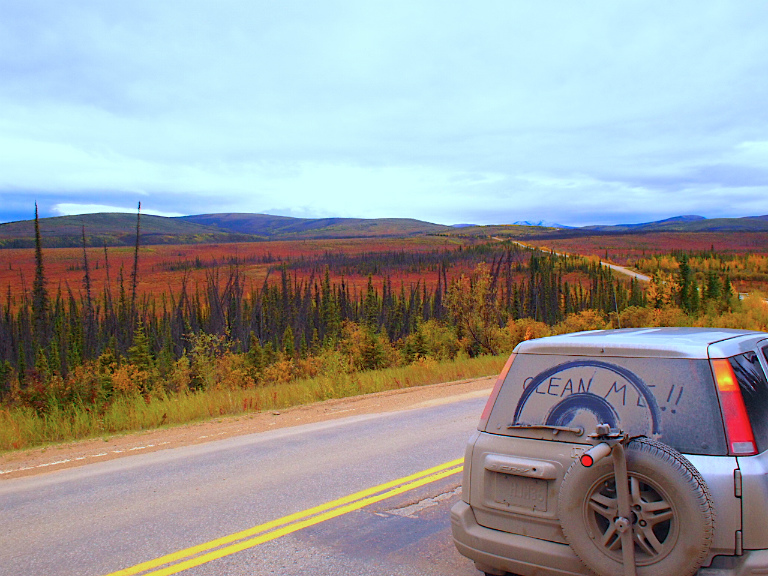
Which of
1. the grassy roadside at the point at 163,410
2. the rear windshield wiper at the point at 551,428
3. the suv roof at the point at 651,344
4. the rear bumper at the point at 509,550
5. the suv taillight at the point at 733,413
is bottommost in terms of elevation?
the grassy roadside at the point at 163,410

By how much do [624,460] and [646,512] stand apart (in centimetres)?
28

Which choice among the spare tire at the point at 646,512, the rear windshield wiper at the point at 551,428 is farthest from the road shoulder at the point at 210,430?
the spare tire at the point at 646,512

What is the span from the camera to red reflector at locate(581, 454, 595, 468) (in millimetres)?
2998

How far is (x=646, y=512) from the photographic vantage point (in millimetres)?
2945

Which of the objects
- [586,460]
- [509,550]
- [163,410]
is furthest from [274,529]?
[163,410]

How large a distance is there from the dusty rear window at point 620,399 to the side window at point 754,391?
0.19 metres

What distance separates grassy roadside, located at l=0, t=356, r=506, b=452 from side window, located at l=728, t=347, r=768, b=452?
926 cm

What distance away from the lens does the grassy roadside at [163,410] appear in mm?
9523

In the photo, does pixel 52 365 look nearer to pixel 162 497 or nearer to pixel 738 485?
pixel 162 497

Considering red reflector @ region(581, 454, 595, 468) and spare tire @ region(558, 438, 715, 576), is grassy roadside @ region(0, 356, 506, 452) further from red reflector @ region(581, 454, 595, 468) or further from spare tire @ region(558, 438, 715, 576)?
red reflector @ region(581, 454, 595, 468)

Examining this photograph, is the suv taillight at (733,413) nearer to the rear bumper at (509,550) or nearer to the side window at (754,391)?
the side window at (754,391)

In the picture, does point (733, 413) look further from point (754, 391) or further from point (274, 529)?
point (274, 529)

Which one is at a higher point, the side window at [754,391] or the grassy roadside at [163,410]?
the side window at [754,391]

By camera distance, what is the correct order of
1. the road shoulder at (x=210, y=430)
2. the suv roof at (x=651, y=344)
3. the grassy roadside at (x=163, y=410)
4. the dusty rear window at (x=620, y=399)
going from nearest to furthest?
the dusty rear window at (x=620, y=399), the suv roof at (x=651, y=344), the road shoulder at (x=210, y=430), the grassy roadside at (x=163, y=410)
